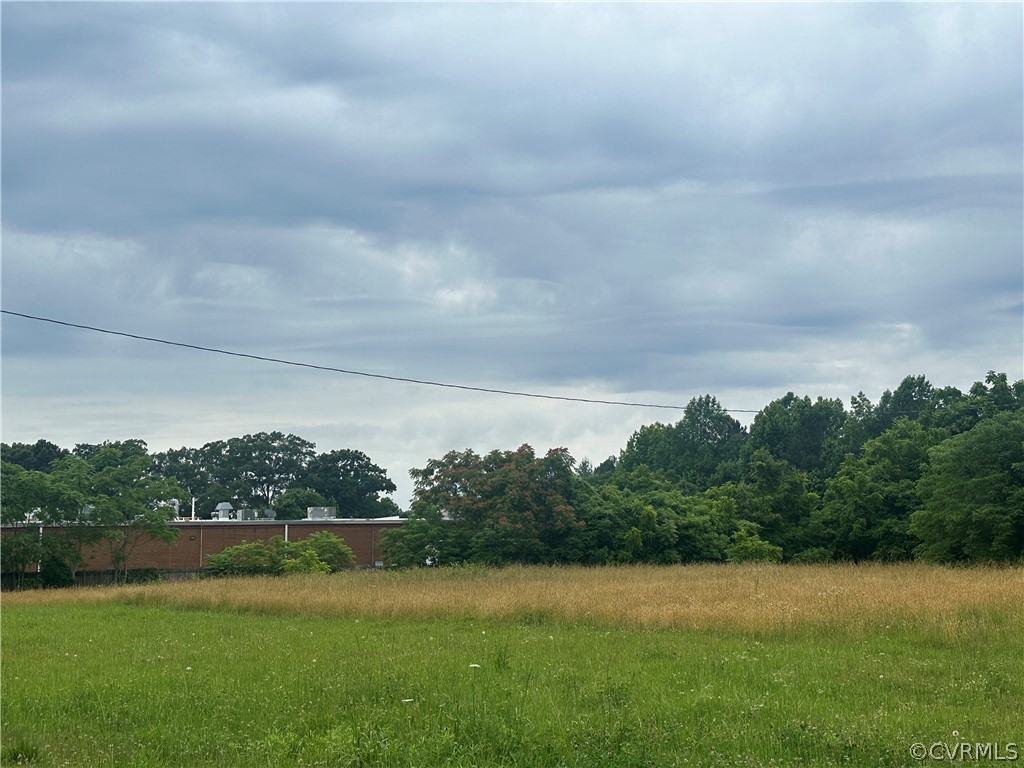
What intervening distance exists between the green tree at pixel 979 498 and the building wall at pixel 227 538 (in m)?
29.2

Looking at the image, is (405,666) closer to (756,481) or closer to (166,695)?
(166,695)

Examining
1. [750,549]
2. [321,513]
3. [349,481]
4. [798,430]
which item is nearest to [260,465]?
[349,481]

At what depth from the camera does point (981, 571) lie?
24.8 meters

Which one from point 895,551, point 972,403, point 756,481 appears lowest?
point 895,551

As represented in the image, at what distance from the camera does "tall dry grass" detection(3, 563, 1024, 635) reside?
16297 millimetres

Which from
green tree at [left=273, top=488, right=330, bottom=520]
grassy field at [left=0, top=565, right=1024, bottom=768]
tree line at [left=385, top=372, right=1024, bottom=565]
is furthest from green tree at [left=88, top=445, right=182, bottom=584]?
green tree at [left=273, top=488, right=330, bottom=520]

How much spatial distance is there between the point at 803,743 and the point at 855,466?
45230 mm

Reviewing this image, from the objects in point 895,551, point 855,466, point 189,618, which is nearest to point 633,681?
point 189,618

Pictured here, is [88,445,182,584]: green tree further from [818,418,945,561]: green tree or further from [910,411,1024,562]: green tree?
[910,411,1024,562]: green tree

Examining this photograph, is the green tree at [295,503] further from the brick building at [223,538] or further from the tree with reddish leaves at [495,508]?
the tree with reddish leaves at [495,508]

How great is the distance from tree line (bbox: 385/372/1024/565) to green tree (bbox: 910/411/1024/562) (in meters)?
0.05

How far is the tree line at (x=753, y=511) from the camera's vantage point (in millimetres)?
37094

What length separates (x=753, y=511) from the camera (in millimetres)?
51469

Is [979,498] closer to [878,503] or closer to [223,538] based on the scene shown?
[878,503]
